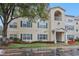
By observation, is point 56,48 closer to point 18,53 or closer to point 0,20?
point 18,53

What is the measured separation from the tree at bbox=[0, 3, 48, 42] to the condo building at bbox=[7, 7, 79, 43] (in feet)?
0.16

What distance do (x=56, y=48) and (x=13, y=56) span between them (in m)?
0.52

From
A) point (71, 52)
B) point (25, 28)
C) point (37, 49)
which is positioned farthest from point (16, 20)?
point (71, 52)

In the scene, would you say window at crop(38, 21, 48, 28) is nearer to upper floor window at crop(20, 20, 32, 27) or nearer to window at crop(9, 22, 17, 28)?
upper floor window at crop(20, 20, 32, 27)

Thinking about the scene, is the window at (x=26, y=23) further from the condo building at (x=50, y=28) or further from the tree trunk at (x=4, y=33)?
the tree trunk at (x=4, y=33)

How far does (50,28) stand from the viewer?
4609 mm

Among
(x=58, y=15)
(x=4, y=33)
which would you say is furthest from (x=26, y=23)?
(x=58, y=15)

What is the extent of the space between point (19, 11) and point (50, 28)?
0.42m

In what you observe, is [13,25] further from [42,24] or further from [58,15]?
[58,15]

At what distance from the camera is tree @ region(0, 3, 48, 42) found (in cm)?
457

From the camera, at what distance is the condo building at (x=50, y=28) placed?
15.0ft

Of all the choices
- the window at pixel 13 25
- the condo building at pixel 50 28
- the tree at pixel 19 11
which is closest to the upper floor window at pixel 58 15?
the condo building at pixel 50 28

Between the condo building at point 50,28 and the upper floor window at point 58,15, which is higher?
the upper floor window at point 58,15

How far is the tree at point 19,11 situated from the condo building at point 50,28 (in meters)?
0.05
